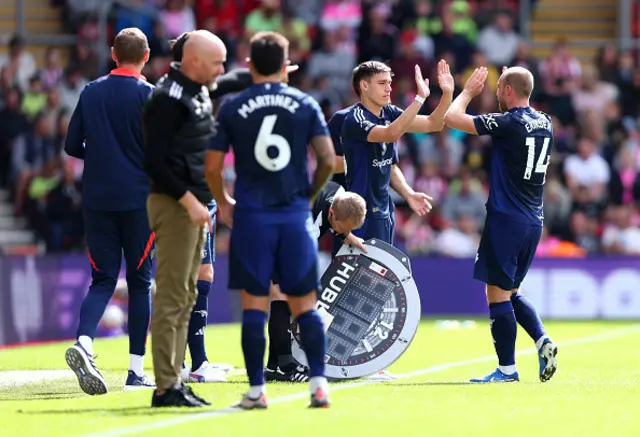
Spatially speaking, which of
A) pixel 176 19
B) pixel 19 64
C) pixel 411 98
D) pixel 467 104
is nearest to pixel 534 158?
pixel 467 104

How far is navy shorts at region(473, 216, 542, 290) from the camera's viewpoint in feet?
35.2

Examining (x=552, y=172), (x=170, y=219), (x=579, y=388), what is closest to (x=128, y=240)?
(x=170, y=219)

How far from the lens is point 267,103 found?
324 inches

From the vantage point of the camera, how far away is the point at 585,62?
2741 cm

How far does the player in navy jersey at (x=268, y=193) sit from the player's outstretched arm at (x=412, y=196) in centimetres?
258

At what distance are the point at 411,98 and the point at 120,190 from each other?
561 inches

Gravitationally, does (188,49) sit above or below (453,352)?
above

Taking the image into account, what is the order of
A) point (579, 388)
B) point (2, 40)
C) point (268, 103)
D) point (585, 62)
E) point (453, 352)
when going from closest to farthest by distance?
1. point (268, 103)
2. point (579, 388)
3. point (453, 352)
4. point (2, 40)
5. point (585, 62)

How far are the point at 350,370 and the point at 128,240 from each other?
6.33 feet

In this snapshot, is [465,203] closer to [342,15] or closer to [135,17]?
[342,15]

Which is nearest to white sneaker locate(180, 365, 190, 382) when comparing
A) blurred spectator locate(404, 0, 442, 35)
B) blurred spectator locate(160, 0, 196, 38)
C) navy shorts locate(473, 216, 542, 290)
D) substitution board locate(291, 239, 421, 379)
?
substitution board locate(291, 239, 421, 379)

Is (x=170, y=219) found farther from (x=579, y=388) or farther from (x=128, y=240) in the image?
(x=579, y=388)

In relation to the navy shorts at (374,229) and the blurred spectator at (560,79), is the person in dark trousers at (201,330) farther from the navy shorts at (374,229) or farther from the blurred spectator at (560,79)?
the blurred spectator at (560,79)

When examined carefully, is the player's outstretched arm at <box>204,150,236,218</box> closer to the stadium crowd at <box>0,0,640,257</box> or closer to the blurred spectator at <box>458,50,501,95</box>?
the stadium crowd at <box>0,0,640,257</box>
